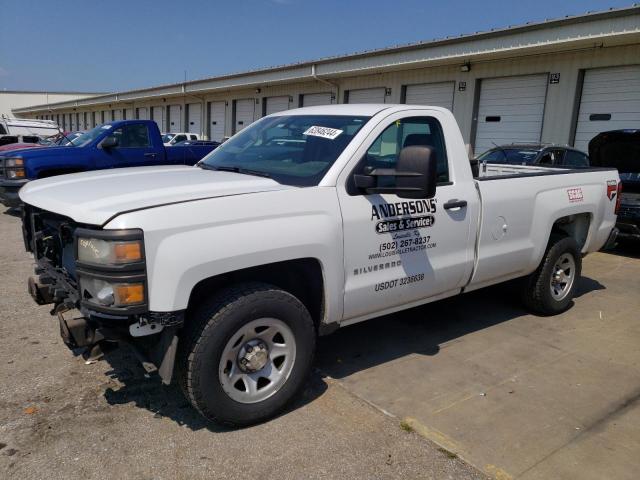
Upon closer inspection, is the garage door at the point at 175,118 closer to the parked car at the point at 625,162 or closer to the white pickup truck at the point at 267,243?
the parked car at the point at 625,162

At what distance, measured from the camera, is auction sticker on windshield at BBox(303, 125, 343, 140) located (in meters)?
3.71

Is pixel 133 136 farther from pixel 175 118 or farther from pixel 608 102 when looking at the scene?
pixel 175 118

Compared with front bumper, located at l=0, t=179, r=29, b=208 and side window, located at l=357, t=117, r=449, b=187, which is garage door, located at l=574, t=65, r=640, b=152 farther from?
front bumper, located at l=0, t=179, r=29, b=208

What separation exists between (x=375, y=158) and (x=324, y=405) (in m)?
1.73

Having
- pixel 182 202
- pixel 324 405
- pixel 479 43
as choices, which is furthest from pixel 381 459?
pixel 479 43

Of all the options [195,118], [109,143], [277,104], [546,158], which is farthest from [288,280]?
[195,118]

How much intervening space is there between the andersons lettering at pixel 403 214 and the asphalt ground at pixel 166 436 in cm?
119

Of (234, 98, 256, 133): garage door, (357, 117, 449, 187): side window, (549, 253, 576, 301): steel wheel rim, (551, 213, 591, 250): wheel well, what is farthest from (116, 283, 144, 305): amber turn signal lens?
(234, 98, 256, 133): garage door

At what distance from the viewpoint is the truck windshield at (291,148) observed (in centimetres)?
356

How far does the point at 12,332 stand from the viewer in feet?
15.0

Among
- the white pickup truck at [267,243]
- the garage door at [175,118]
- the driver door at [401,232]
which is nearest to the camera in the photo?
the white pickup truck at [267,243]

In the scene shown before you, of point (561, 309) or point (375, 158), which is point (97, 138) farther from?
point (561, 309)

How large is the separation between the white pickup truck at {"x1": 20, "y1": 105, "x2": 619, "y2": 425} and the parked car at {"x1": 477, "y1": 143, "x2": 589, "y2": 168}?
215 inches

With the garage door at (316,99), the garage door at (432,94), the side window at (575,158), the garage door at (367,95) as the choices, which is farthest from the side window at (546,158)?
the garage door at (316,99)
